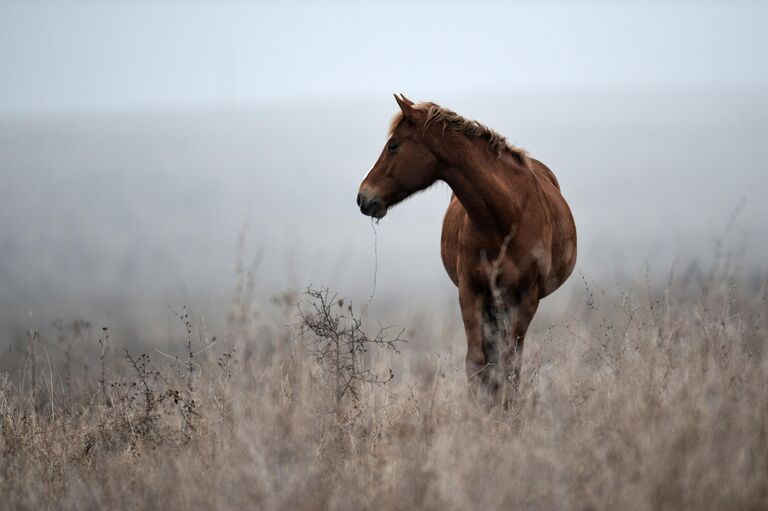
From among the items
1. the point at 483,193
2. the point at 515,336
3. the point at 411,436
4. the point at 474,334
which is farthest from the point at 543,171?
the point at 411,436

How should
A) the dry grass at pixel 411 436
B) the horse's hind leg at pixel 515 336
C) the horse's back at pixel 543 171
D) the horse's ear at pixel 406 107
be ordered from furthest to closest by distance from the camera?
the horse's back at pixel 543 171
the horse's ear at pixel 406 107
the horse's hind leg at pixel 515 336
the dry grass at pixel 411 436

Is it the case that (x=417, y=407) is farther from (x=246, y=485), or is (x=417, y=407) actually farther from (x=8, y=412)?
(x=8, y=412)

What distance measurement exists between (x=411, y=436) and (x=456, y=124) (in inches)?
98.9

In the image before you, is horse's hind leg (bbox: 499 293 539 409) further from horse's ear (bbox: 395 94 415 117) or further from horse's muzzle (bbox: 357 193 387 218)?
horse's ear (bbox: 395 94 415 117)

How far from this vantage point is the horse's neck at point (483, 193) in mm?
6762

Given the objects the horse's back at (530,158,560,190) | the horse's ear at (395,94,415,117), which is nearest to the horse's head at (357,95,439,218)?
the horse's ear at (395,94,415,117)

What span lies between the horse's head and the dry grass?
1059mm

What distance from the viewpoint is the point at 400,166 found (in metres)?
6.78

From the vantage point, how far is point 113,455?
19.7 ft

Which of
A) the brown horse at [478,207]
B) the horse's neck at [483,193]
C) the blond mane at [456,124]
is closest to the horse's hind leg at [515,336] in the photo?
the brown horse at [478,207]

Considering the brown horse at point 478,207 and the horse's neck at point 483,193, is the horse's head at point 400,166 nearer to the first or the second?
the brown horse at point 478,207

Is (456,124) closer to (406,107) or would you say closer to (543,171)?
(406,107)

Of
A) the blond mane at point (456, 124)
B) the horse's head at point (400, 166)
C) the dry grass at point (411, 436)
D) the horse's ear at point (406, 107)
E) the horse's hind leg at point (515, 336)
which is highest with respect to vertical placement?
the horse's ear at point (406, 107)

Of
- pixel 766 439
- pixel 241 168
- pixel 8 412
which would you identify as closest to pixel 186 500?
pixel 8 412
